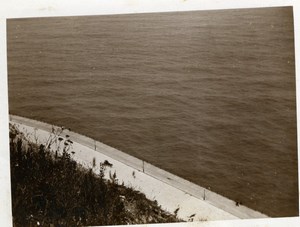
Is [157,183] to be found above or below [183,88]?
below

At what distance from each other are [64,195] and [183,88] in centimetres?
97

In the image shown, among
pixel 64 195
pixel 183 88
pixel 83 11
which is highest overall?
pixel 83 11

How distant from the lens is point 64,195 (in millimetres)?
2543

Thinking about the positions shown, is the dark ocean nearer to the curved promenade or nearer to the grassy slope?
the curved promenade

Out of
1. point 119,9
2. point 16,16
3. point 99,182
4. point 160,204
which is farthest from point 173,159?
point 16,16

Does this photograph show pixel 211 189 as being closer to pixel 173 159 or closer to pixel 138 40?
pixel 173 159

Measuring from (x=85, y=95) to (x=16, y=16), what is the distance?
610 mm

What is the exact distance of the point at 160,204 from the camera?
257 cm

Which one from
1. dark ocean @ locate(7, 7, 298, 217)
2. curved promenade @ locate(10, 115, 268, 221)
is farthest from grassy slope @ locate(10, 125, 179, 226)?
dark ocean @ locate(7, 7, 298, 217)

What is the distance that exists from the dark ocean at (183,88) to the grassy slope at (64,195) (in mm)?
230

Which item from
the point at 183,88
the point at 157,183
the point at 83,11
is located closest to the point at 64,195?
the point at 157,183

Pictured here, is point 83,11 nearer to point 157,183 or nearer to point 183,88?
point 183,88

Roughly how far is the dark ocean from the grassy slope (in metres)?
0.23

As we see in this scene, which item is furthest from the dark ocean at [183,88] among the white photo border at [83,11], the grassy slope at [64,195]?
the grassy slope at [64,195]
